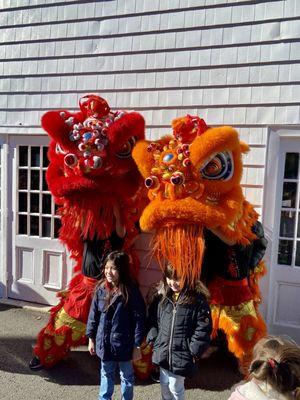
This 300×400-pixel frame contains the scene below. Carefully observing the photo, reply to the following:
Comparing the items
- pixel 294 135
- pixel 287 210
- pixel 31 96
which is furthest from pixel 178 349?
pixel 31 96

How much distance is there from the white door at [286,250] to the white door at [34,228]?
7.87ft

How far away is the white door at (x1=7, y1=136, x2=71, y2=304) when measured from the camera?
511cm

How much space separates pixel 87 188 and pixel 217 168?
1078mm

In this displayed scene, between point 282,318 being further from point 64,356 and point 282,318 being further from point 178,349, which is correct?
point 64,356

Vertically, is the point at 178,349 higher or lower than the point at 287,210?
lower

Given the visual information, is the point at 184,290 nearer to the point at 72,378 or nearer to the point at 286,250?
the point at 72,378

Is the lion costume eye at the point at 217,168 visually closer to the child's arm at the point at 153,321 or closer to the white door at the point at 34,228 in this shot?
the child's arm at the point at 153,321

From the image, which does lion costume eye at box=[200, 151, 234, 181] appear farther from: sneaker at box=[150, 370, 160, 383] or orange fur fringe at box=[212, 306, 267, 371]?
sneaker at box=[150, 370, 160, 383]

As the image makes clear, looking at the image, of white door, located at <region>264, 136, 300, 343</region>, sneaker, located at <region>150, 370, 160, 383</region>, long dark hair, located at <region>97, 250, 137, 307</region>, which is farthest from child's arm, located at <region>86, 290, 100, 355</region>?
white door, located at <region>264, 136, 300, 343</region>

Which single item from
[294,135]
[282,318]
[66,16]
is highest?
[66,16]

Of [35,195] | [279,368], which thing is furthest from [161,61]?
[279,368]

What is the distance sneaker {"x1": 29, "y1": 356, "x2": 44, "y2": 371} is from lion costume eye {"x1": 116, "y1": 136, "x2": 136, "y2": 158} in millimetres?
2026

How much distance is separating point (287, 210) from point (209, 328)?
186cm

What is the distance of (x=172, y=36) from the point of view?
4.34 metres
